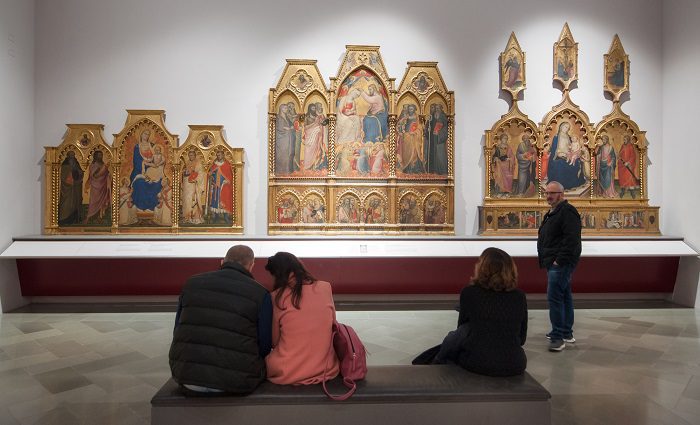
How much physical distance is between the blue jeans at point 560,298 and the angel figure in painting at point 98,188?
7624mm

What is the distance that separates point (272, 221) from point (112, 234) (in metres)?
2.93

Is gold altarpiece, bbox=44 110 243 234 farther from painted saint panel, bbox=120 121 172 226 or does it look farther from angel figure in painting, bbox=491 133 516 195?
angel figure in painting, bbox=491 133 516 195

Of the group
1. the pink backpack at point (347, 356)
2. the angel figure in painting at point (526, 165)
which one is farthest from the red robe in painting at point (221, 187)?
the pink backpack at point (347, 356)

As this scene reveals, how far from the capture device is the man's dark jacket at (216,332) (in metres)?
2.91

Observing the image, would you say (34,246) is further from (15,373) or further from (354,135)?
(354,135)

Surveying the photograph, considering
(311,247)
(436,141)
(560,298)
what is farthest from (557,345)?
(436,141)

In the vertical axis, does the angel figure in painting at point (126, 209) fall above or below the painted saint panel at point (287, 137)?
below

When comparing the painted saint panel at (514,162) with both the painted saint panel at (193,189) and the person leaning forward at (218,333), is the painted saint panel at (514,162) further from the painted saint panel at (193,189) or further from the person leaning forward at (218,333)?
the person leaning forward at (218,333)

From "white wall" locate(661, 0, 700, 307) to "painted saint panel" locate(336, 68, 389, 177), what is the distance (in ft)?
18.2

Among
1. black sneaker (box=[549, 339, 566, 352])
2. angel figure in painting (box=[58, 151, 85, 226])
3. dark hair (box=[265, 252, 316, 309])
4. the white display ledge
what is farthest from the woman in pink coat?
angel figure in painting (box=[58, 151, 85, 226])

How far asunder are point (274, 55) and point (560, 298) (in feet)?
21.8

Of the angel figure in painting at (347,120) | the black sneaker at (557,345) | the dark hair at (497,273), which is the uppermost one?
the angel figure in painting at (347,120)

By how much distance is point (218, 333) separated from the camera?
291 centimetres

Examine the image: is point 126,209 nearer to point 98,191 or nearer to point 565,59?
point 98,191
